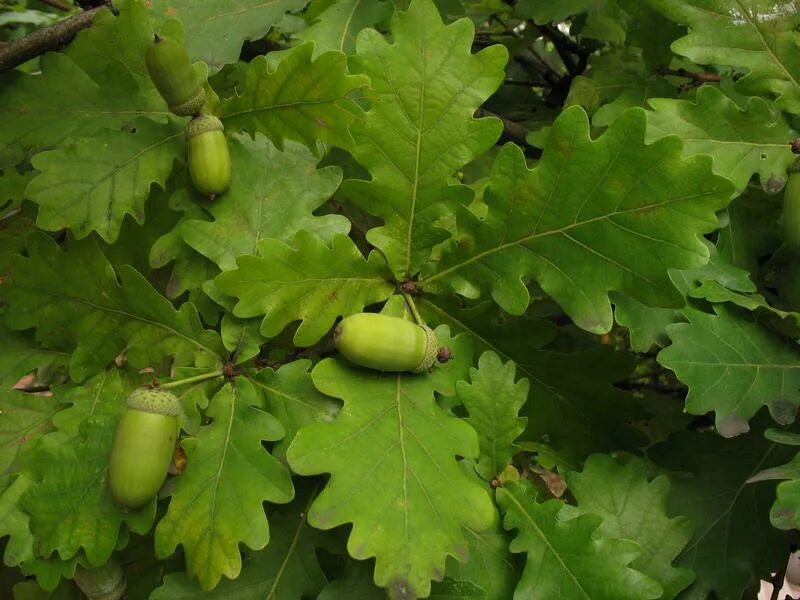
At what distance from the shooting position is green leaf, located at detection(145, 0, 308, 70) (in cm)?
125

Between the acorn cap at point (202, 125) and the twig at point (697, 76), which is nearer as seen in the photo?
the acorn cap at point (202, 125)

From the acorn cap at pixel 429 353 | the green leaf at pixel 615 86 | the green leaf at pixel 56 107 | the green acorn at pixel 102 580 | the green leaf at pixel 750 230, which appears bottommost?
the green acorn at pixel 102 580

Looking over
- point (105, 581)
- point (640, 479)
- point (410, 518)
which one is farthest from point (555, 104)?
point (105, 581)

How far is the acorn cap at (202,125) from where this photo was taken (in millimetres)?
1100

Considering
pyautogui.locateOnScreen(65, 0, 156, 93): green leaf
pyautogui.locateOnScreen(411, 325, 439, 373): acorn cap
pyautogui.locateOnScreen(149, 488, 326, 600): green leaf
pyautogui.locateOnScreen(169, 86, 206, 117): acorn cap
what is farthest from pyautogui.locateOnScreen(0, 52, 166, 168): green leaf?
pyautogui.locateOnScreen(149, 488, 326, 600): green leaf

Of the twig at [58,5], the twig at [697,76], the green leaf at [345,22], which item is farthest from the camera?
the twig at [58,5]

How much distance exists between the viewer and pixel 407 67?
1037 millimetres

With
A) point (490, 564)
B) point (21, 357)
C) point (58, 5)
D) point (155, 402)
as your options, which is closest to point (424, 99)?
point (155, 402)

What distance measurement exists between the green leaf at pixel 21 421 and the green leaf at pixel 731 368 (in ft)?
3.24

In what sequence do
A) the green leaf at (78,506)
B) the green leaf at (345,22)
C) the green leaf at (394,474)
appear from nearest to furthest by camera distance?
the green leaf at (394,474), the green leaf at (78,506), the green leaf at (345,22)

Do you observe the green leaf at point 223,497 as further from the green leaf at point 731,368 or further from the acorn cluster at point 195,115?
the green leaf at point 731,368

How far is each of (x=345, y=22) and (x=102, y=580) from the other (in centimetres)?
104

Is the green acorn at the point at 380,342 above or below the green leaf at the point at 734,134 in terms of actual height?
below

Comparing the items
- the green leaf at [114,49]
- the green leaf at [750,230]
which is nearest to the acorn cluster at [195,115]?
the green leaf at [114,49]
